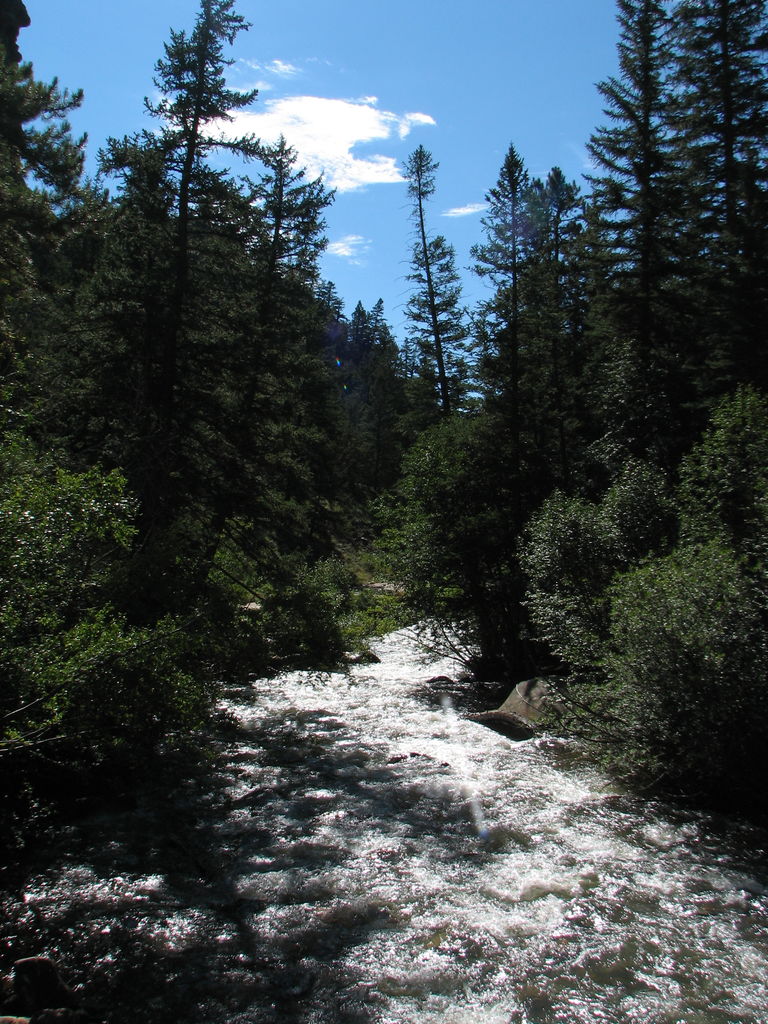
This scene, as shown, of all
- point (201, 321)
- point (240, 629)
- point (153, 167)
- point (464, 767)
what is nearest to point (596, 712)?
point (464, 767)

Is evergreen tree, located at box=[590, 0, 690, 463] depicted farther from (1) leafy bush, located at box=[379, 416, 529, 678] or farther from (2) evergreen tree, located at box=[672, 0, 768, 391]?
(1) leafy bush, located at box=[379, 416, 529, 678]

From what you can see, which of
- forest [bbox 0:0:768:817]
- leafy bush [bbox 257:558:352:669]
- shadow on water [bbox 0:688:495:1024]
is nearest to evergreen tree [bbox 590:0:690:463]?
forest [bbox 0:0:768:817]

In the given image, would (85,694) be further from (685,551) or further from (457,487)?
(457,487)

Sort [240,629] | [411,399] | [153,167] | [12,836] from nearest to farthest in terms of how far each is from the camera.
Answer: [12,836], [240,629], [153,167], [411,399]

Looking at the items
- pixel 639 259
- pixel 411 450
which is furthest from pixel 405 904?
pixel 639 259

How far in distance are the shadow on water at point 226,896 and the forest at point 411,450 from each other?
1.05 m

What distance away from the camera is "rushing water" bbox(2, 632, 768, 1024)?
206 inches

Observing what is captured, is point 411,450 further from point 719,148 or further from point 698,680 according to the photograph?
point 719,148

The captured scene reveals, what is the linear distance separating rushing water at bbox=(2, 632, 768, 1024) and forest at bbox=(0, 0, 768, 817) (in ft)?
3.52

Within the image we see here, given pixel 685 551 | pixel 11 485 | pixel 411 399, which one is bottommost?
pixel 685 551

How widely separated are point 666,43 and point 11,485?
26.1m

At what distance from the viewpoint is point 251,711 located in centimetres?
1364

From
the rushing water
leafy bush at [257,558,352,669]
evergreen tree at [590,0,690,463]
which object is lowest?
the rushing water

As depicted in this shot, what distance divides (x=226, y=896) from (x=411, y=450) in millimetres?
13451
